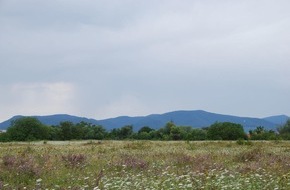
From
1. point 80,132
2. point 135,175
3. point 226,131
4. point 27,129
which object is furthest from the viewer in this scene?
point 80,132

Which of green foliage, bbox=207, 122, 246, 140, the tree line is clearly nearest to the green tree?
the tree line

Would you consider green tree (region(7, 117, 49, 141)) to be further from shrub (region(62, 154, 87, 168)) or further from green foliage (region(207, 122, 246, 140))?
shrub (region(62, 154, 87, 168))

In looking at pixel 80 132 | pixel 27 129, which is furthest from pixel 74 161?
pixel 80 132

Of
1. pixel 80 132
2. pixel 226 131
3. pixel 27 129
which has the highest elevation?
pixel 27 129

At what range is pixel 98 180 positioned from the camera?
10.9 meters

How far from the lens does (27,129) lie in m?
72.3

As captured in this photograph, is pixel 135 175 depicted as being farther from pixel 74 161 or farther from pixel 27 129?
pixel 27 129

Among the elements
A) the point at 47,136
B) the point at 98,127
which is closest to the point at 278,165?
the point at 47,136

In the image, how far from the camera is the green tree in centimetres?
6919

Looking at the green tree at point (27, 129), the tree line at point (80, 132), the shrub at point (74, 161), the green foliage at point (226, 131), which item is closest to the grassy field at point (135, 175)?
the shrub at point (74, 161)

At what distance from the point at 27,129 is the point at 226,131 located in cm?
3206

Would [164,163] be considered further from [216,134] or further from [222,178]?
[216,134]

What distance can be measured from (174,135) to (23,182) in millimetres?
51512

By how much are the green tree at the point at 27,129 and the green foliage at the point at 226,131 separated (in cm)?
2569
